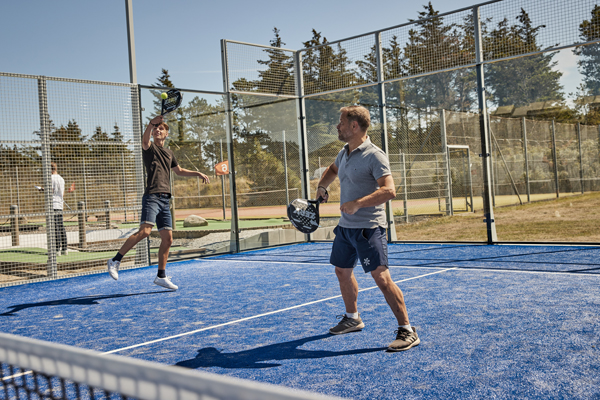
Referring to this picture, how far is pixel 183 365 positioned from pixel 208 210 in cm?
889

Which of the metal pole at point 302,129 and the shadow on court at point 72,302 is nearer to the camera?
the shadow on court at point 72,302

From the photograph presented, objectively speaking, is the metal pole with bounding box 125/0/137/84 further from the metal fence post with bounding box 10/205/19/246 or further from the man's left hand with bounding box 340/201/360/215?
the man's left hand with bounding box 340/201/360/215

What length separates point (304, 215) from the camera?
462 cm

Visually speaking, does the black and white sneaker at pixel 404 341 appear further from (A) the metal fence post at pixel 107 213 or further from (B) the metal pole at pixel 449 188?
(B) the metal pole at pixel 449 188

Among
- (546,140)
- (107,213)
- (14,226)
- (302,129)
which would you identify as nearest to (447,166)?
(546,140)

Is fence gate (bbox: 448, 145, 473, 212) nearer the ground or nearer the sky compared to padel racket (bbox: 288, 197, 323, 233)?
nearer the sky

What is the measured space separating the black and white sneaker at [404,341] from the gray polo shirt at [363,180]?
2.60 feet

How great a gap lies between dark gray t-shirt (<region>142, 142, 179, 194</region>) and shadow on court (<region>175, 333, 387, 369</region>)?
3196 mm

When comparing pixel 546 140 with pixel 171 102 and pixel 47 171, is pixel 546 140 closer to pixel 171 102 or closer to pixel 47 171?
pixel 171 102

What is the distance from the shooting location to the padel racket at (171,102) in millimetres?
6629

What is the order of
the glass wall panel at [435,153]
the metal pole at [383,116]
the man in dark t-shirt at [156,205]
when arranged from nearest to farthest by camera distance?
the man in dark t-shirt at [156,205] < the glass wall panel at [435,153] < the metal pole at [383,116]

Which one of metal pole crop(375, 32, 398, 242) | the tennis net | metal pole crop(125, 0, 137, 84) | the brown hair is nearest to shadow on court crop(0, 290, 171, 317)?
the brown hair

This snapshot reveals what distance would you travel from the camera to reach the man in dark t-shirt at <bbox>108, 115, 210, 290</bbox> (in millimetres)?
6746

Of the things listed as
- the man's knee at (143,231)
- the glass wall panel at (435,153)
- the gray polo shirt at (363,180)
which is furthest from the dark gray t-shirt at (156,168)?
the glass wall panel at (435,153)
